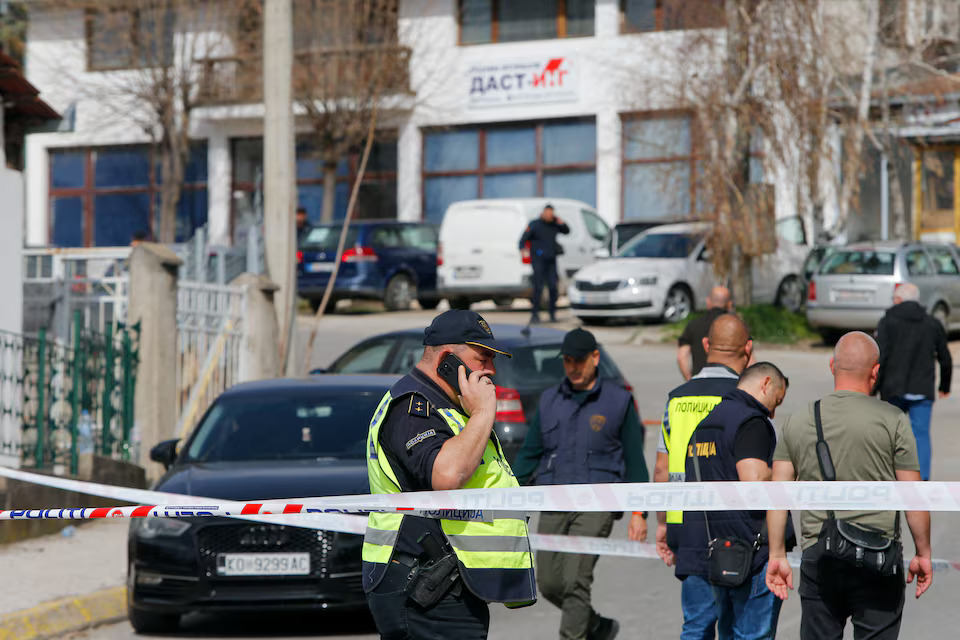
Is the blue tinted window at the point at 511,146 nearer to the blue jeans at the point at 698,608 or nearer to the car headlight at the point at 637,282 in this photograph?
the car headlight at the point at 637,282

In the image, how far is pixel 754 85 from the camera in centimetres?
2475

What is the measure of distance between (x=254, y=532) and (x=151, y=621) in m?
0.90

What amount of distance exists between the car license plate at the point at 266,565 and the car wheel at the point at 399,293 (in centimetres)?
1913

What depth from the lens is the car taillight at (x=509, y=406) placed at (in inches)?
435

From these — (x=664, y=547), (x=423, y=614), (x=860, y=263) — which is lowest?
(x=664, y=547)

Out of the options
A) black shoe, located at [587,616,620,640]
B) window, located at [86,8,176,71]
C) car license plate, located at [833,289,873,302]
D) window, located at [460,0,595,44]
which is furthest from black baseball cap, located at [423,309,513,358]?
window, located at [86,8,176,71]

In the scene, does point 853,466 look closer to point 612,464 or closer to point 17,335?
point 612,464

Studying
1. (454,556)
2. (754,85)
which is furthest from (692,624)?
(754,85)

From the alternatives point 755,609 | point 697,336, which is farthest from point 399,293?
point 755,609

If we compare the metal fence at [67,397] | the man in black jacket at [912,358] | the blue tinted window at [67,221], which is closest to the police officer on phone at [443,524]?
the metal fence at [67,397]

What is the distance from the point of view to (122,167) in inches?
1437

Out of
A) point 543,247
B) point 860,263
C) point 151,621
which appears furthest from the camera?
point 543,247

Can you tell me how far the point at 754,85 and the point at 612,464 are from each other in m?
18.3

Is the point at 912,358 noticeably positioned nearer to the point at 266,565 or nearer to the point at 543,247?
the point at 266,565
